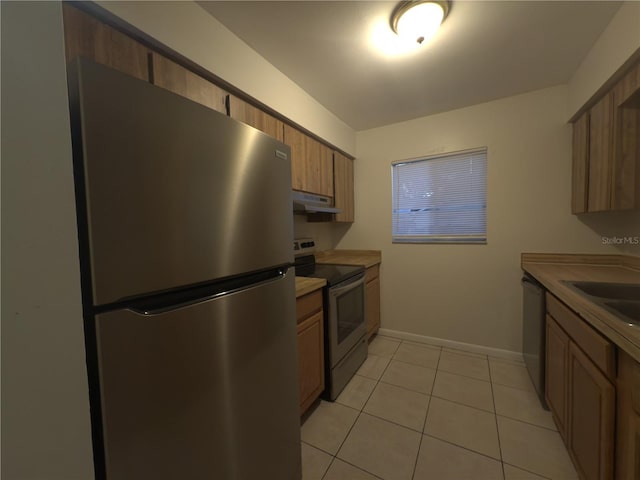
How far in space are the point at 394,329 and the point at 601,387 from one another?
6.34 ft

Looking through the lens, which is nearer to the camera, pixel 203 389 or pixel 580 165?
pixel 203 389

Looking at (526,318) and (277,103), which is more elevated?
(277,103)

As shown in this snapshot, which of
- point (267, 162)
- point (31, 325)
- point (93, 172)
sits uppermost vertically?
point (267, 162)

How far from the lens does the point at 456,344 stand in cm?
249

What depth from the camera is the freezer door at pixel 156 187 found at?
570mm

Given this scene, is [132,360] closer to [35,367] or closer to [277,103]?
[35,367]

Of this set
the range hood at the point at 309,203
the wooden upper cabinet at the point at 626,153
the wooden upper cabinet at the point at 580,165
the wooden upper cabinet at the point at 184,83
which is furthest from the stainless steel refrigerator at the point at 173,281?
the wooden upper cabinet at the point at 580,165

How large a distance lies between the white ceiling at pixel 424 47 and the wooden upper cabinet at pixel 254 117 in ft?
1.11

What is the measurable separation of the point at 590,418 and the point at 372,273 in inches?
69.4

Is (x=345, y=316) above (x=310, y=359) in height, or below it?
above

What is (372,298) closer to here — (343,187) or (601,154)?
(343,187)

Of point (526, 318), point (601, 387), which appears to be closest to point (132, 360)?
point (601, 387)

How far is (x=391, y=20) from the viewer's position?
133cm

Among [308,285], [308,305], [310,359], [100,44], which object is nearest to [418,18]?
[100,44]
